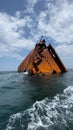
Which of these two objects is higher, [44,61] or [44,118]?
[44,61]

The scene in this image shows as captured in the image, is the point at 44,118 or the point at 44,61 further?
the point at 44,61

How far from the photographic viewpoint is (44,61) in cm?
2694

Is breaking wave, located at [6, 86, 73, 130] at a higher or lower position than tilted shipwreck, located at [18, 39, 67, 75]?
lower

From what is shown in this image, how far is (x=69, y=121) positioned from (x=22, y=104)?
9.88 ft

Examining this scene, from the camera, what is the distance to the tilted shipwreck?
26719 mm

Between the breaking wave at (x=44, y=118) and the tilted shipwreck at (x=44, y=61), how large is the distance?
1804 centimetres

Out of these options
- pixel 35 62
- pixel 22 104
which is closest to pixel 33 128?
pixel 22 104

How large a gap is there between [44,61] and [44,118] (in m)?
20.4

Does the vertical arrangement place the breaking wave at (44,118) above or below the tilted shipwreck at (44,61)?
below

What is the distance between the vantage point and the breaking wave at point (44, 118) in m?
5.95

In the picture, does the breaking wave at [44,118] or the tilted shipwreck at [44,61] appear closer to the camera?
the breaking wave at [44,118]

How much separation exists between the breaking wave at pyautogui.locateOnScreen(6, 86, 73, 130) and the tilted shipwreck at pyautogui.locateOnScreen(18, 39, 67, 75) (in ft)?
59.2

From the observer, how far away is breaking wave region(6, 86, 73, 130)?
595 cm

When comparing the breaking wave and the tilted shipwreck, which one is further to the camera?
the tilted shipwreck
